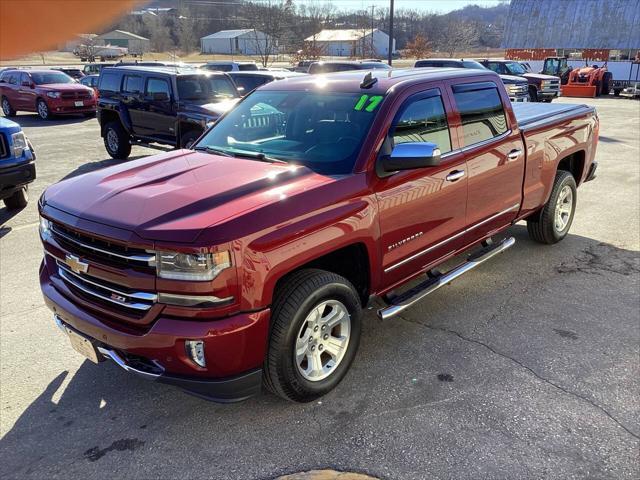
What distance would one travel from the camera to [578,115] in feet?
19.6

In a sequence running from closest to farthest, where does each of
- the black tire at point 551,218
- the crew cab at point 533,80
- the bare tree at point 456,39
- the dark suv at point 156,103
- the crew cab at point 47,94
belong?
the black tire at point 551,218
the dark suv at point 156,103
the crew cab at point 47,94
the crew cab at point 533,80
the bare tree at point 456,39

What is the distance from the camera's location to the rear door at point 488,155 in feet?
14.4

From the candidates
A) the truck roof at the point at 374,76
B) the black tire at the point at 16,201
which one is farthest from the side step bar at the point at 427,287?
the black tire at the point at 16,201

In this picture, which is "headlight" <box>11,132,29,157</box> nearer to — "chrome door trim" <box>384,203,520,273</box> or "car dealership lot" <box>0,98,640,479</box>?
"car dealership lot" <box>0,98,640,479</box>

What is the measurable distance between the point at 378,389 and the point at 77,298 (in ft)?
6.38

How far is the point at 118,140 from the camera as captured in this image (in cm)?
1188

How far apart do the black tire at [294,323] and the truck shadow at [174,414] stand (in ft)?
0.58

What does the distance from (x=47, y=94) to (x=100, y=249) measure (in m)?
18.9

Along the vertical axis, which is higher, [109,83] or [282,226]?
[109,83]

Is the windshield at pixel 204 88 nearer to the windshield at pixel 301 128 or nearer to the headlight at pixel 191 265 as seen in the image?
the windshield at pixel 301 128

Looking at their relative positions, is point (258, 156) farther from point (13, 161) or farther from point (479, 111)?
point (13, 161)

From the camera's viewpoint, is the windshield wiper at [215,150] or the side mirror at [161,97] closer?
the windshield wiper at [215,150]

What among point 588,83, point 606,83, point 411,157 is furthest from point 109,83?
point 606,83

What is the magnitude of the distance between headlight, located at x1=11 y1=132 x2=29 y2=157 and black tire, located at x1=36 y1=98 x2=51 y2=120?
1385cm
